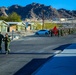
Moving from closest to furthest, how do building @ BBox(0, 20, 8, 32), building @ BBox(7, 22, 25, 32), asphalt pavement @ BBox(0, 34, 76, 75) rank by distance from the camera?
asphalt pavement @ BBox(0, 34, 76, 75), building @ BBox(0, 20, 8, 32), building @ BBox(7, 22, 25, 32)

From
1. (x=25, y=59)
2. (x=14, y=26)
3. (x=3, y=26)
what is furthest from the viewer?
(x=14, y=26)

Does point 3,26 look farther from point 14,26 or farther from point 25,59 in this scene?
point 25,59

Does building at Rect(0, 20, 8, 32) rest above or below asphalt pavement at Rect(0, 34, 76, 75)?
above

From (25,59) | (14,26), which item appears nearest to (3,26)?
(14,26)

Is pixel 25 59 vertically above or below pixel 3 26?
below

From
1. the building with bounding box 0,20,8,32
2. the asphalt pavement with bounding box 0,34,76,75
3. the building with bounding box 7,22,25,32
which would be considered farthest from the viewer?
the building with bounding box 7,22,25,32

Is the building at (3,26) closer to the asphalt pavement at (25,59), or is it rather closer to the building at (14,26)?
the building at (14,26)

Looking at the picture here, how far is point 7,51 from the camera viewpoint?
2409cm

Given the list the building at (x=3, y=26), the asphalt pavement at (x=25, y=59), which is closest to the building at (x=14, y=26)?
the building at (x=3, y=26)

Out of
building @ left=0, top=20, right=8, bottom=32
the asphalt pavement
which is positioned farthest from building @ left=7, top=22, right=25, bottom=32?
the asphalt pavement

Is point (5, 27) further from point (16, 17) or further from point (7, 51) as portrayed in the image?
point (7, 51)

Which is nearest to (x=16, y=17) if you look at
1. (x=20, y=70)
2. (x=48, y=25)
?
(x=48, y=25)

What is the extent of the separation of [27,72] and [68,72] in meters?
1.92

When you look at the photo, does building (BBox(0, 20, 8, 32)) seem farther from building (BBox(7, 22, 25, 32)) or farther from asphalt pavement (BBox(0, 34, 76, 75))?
asphalt pavement (BBox(0, 34, 76, 75))
